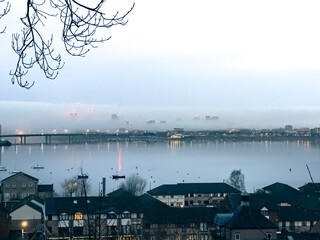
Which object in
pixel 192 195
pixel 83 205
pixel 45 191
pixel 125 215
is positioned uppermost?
pixel 83 205

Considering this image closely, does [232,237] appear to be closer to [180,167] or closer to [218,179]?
[218,179]

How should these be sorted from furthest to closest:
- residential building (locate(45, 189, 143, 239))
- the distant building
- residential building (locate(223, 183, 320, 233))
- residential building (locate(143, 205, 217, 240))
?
the distant building → residential building (locate(223, 183, 320, 233)) → residential building (locate(143, 205, 217, 240)) → residential building (locate(45, 189, 143, 239))

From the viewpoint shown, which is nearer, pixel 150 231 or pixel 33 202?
pixel 150 231

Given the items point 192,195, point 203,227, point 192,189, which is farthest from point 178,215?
point 192,189

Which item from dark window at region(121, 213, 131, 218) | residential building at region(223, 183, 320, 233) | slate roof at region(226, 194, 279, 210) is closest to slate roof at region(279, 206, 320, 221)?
residential building at region(223, 183, 320, 233)

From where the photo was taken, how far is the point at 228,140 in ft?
229

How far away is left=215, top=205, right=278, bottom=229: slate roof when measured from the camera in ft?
26.9

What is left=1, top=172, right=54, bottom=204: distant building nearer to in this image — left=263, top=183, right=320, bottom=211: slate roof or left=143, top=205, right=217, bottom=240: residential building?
left=143, top=205, right=217, bottom=240: residential building

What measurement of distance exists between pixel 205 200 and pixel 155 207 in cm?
471

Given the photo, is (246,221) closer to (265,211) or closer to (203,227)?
(203,227)

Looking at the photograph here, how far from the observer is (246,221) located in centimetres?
830

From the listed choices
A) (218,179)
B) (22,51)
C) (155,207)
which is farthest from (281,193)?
(22,51)

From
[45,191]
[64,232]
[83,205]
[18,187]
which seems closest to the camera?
[64,232]

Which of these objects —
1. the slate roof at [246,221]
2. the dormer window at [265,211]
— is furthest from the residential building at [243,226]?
the dormer window at [265,211]
